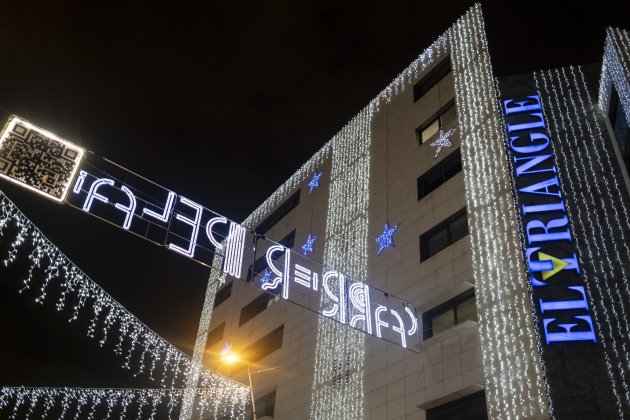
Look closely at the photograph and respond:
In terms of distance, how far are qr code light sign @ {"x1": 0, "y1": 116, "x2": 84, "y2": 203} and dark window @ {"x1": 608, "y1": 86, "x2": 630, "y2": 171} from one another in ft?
49.2

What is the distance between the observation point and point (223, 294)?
3238 cm

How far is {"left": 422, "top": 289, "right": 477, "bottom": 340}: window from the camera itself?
16.5 metres

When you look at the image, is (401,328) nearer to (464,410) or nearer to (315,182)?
(464,410)

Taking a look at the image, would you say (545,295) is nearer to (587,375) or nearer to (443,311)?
(587,375)

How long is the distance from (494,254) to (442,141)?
5.83 meters

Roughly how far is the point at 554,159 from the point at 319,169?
12940mm

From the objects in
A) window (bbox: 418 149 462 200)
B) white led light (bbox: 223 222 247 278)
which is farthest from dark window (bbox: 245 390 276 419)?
white led light (bbox: 223 222 247 278)

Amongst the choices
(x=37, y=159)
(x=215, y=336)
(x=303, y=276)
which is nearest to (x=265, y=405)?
(x=215, y=336)

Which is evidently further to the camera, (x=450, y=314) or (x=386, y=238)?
(x=386, y=238)

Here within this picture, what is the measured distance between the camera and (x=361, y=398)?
59.7 feet

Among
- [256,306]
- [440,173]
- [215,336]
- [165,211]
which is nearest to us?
[165,211]

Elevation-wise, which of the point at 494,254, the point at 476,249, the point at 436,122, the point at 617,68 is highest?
the point at 436,122

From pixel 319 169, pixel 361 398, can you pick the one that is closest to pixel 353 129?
pixel 319 169

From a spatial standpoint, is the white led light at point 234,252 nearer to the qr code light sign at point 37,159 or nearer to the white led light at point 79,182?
the white led light at point 79,182
